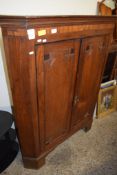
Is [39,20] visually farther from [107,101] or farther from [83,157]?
[107,101]

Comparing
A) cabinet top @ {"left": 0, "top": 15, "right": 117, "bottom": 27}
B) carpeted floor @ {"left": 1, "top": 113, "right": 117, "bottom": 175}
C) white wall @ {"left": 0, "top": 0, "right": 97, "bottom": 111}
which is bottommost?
carpeted floor @ {"left": 1, "top": 113, "right": 117, "bottom": 175}

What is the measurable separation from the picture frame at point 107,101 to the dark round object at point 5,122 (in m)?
1.23

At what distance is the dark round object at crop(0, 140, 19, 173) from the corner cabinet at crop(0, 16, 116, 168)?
183 mm

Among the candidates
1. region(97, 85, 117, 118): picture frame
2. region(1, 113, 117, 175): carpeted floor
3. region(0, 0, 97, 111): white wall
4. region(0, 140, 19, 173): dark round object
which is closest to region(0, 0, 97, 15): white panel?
region(0, 0, 97, 111): white wall

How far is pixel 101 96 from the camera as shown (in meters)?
2.11

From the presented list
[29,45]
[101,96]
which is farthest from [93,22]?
[101,96]

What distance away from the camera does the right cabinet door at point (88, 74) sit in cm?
127

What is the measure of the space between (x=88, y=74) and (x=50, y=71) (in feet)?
1.58

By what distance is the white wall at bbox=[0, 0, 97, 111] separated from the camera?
1239 millimetres

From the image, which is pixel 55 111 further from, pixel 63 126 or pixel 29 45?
pixel 29 45

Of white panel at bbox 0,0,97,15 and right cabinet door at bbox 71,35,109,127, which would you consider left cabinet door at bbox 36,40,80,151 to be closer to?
right cabinet door at bbox 71,35,109,127

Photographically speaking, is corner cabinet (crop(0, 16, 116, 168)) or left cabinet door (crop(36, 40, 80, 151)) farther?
left cabinet door (crop(36, 40, 80, 151))

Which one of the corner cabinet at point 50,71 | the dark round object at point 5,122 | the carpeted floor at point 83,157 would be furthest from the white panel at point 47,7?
the carpeted floor at point 83,157

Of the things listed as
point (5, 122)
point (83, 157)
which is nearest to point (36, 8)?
point (5, 122)
